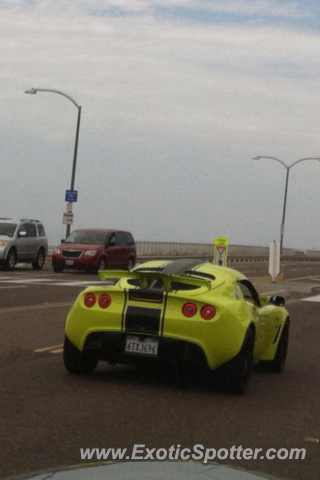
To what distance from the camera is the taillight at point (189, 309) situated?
9.00m

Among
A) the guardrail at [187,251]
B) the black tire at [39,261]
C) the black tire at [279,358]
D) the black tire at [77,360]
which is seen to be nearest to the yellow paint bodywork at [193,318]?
the black tire at [77,360]

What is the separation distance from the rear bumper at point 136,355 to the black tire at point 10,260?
2636 cm

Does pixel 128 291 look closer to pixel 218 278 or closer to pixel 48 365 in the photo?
pixel 218 278

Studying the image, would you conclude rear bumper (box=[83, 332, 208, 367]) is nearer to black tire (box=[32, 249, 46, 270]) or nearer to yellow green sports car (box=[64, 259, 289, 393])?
yellow green sports car (box=[64, 259, 289, 393])

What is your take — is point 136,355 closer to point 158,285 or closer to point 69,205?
point 158,285

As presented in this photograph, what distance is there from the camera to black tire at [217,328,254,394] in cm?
895

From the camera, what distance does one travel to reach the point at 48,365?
10562 mm

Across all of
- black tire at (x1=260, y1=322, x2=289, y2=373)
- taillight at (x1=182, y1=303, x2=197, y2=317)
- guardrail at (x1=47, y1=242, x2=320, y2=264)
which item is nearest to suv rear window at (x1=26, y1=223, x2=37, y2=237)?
guardrail at (x1=47, y1=242, x2=320, y2=264)

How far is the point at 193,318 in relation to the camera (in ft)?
29.4

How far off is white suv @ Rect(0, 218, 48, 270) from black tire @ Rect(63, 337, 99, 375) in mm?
25468

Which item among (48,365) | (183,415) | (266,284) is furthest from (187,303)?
(266,284)

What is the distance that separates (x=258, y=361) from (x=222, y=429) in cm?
409

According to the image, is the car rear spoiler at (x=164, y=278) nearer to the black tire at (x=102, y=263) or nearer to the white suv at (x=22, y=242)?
the white suv at (x=22, y=242)

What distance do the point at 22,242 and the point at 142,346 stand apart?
90.7ft
